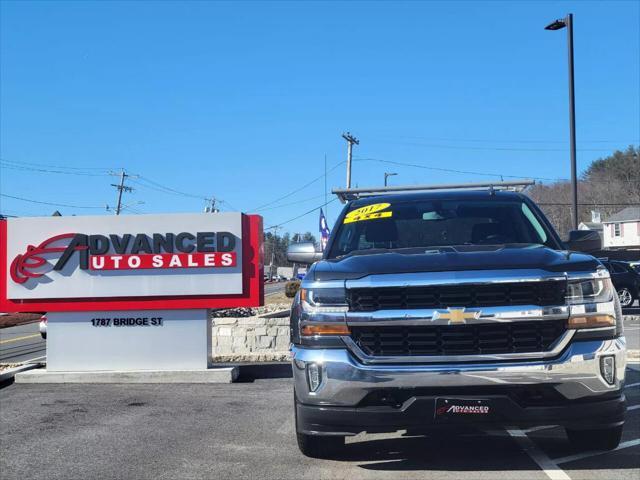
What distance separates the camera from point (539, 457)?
5.29 meters

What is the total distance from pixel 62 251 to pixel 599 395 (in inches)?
332

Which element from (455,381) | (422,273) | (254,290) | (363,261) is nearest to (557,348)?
(455,381)

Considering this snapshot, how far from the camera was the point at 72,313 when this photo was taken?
10.7m

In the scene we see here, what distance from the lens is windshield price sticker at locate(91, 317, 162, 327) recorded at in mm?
10609

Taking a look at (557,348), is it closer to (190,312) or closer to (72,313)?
(190,312)

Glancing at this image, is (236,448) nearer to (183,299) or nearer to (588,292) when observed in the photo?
(588,292)

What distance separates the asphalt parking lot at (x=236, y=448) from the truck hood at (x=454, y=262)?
1.48 meters

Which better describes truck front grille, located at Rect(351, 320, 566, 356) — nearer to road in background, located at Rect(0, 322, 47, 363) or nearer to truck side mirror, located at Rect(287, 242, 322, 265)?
truck side mirror, located at Rect(287, 242, 322, 265)

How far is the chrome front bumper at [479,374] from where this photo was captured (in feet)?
14.1

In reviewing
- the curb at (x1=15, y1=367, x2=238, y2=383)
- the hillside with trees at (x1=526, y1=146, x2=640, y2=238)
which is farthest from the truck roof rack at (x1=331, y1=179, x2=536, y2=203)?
the hillside with trees at (x1=526, y1=146, x2=640, y2=238)

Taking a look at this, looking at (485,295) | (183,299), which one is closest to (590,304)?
(485,295)

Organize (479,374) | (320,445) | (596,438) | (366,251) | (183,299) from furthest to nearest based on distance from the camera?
1. (183,299)
2. (366,251)
3. (320,445)
4. (596,438)
5. (479,374)

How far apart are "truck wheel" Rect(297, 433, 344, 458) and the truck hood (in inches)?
50.3

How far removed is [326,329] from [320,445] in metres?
1.20
